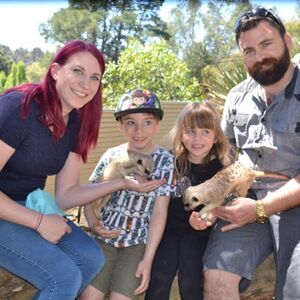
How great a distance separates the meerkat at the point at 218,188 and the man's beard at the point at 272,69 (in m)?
0.66

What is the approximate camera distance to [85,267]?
8.34 ft

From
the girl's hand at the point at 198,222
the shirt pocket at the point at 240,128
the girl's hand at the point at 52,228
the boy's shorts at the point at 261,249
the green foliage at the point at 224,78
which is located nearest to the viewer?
the girl's hand at the point at 52,228

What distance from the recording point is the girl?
2.83 meters

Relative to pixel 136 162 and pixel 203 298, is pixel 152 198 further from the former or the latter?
pixel 203 298

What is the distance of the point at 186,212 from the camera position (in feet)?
10.1

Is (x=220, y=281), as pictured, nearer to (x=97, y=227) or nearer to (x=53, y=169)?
(x=97, y=227)

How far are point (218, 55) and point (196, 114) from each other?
3730cm

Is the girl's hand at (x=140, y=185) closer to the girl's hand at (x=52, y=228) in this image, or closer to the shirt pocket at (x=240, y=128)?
the girl's hand at (x=52, y=228)

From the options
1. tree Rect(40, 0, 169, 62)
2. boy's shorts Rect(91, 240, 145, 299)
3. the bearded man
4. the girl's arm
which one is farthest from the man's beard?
tree Rect(40, 0, 169, 62)

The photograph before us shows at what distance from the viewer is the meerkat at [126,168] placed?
313 centimetres

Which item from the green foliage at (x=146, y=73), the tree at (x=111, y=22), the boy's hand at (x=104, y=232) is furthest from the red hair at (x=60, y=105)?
the tree at (x=111, y=22)

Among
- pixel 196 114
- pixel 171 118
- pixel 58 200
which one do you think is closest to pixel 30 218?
pixel 58 200

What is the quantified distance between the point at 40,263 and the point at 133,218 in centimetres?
83

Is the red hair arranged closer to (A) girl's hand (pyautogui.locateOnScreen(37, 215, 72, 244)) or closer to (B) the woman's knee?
(A) girl's hand (pyautogui.locateOnScreen(37, 215, 72, 244))
